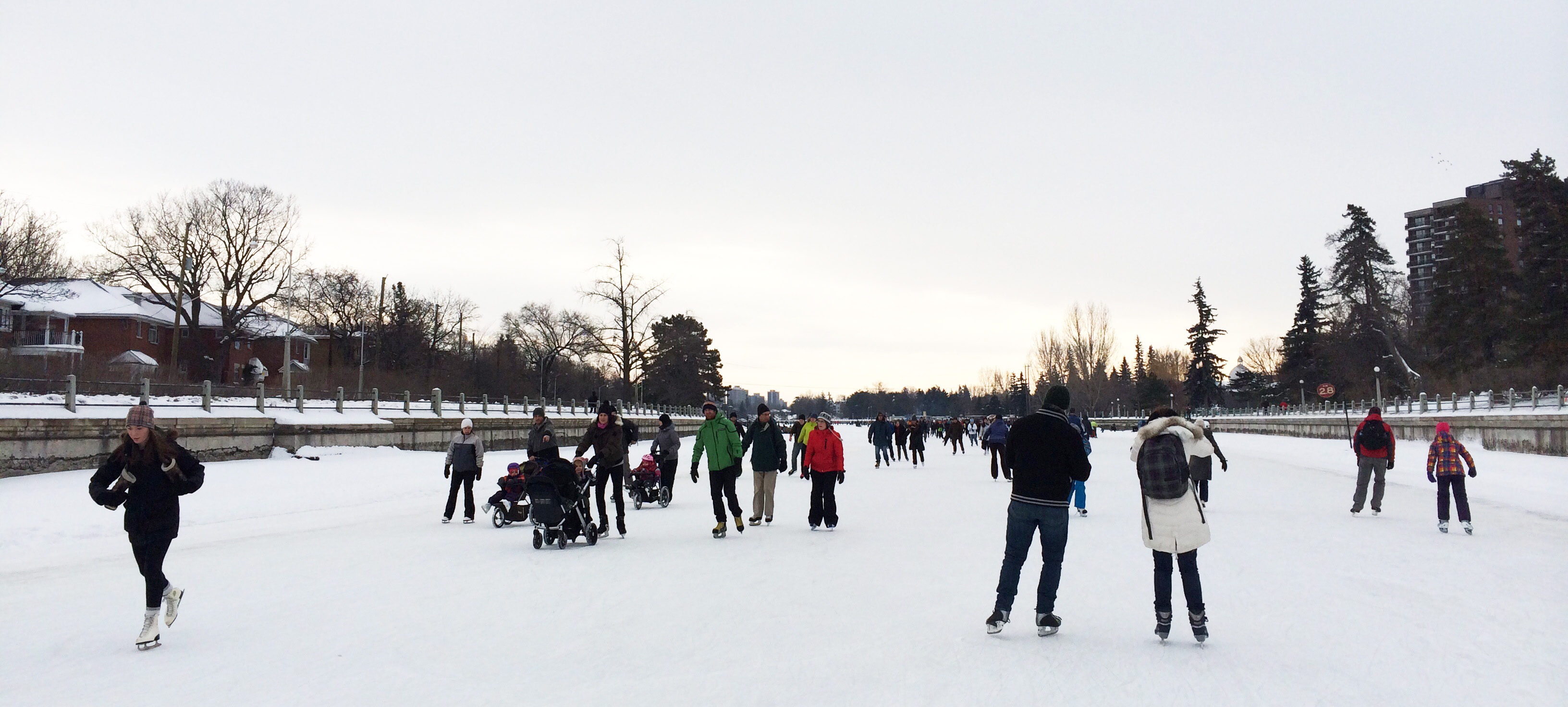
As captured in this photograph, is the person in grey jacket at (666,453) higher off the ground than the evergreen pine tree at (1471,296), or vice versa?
the evergreen pine tree at (1471,296)

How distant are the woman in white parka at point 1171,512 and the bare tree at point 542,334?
53.8m

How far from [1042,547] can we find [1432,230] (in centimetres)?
12935

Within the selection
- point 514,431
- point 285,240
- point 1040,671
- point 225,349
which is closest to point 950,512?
point 1040,671

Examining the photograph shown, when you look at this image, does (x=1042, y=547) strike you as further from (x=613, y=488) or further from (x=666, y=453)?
(x=666, y=453)

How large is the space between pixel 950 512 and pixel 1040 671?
33.5ft

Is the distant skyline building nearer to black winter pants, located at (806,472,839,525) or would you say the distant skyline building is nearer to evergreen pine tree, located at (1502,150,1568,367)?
evergreen pine tree, located at (1502,150,1568,367)

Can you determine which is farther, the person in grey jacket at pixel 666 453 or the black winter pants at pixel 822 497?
the person in grey jacket at pixel 666 453

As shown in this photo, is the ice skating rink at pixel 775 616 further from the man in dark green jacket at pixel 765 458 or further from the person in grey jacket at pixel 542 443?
the person in grey jacket at pixel 542 443

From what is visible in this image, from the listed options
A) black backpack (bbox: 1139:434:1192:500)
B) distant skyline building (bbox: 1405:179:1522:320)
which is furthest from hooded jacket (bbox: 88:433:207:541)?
distant skyline building (bbox: 1405:179:1522:320)

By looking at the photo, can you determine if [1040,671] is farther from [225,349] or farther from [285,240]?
[225,349]

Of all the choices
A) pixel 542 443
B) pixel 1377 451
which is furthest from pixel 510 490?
pixel 1377 451

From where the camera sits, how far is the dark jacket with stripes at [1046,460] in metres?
6.39

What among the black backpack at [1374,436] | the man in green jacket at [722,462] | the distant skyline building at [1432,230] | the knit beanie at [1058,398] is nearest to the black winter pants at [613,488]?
the man in green jacket at [722,462]

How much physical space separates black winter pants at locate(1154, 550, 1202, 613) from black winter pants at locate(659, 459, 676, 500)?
12712 millimetres
